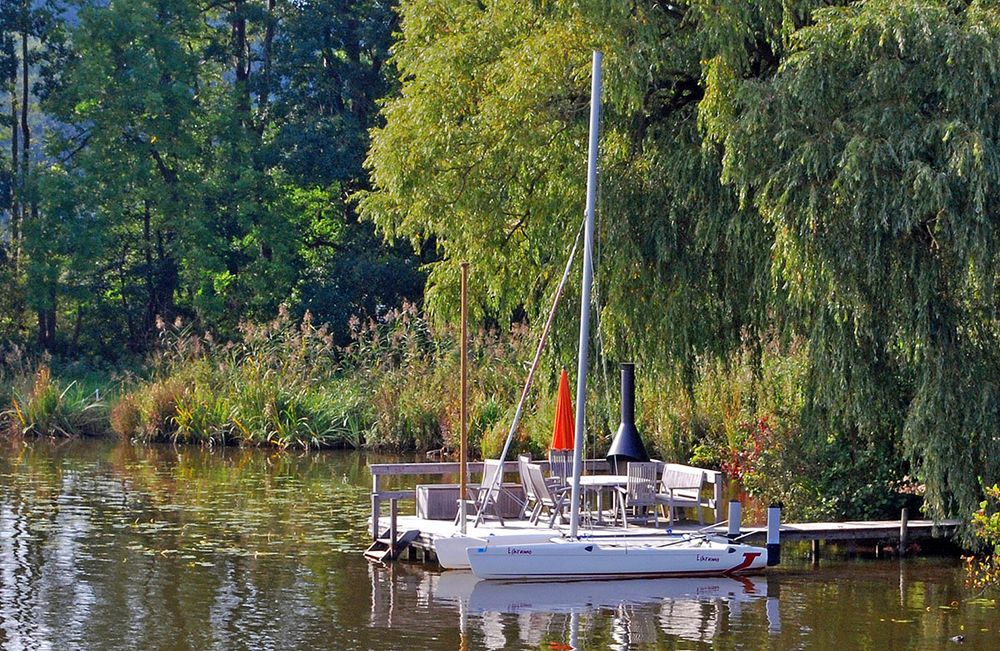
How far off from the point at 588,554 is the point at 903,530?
3753 millimetres

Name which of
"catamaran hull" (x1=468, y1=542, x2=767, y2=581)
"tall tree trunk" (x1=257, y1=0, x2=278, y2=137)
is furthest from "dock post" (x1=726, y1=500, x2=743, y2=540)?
"tall tree trunk" (x1=257, y1=0, x2=278, y2=137)

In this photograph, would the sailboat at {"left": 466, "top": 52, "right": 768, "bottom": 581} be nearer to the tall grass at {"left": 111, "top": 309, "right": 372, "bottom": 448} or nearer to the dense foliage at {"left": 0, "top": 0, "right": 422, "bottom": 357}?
the tall grass at {"left": 111, "top": 309, "right": 372, "bottom": 448}

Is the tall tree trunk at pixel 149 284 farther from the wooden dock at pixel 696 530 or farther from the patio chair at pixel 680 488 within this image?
the patio chair at pixel 680 488

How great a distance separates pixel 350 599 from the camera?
47.6 ft

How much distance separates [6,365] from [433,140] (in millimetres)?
21826

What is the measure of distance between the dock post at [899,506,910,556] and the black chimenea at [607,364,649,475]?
2.83m

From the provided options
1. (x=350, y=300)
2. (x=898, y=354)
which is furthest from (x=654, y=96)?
(x=350, y=300)

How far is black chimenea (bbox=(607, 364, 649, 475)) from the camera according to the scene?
16125 mm

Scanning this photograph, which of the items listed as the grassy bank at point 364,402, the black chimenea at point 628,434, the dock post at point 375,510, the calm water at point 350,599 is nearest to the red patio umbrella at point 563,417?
the black chimenea at point 628,434

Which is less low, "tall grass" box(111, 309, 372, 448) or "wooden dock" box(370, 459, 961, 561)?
"tall grass" box(111, 309, 372, 448)

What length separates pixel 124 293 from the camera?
42.9 m

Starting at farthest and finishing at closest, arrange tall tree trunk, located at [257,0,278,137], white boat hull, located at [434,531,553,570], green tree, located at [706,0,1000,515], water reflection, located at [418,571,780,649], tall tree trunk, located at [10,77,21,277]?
1. tall tree trunk, located at [257,0,278,137]
2. tall tree trunk, located at [10,77,21,277]
3. white boat hull, located at [434,531,553,570]
4. green tree, located at [706,0,1000,515]
5. water reflection, located at [418,571,780,649]

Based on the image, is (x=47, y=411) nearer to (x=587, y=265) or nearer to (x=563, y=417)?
(x=563, y=417)

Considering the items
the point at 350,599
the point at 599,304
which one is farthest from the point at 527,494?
the point at 350,599
